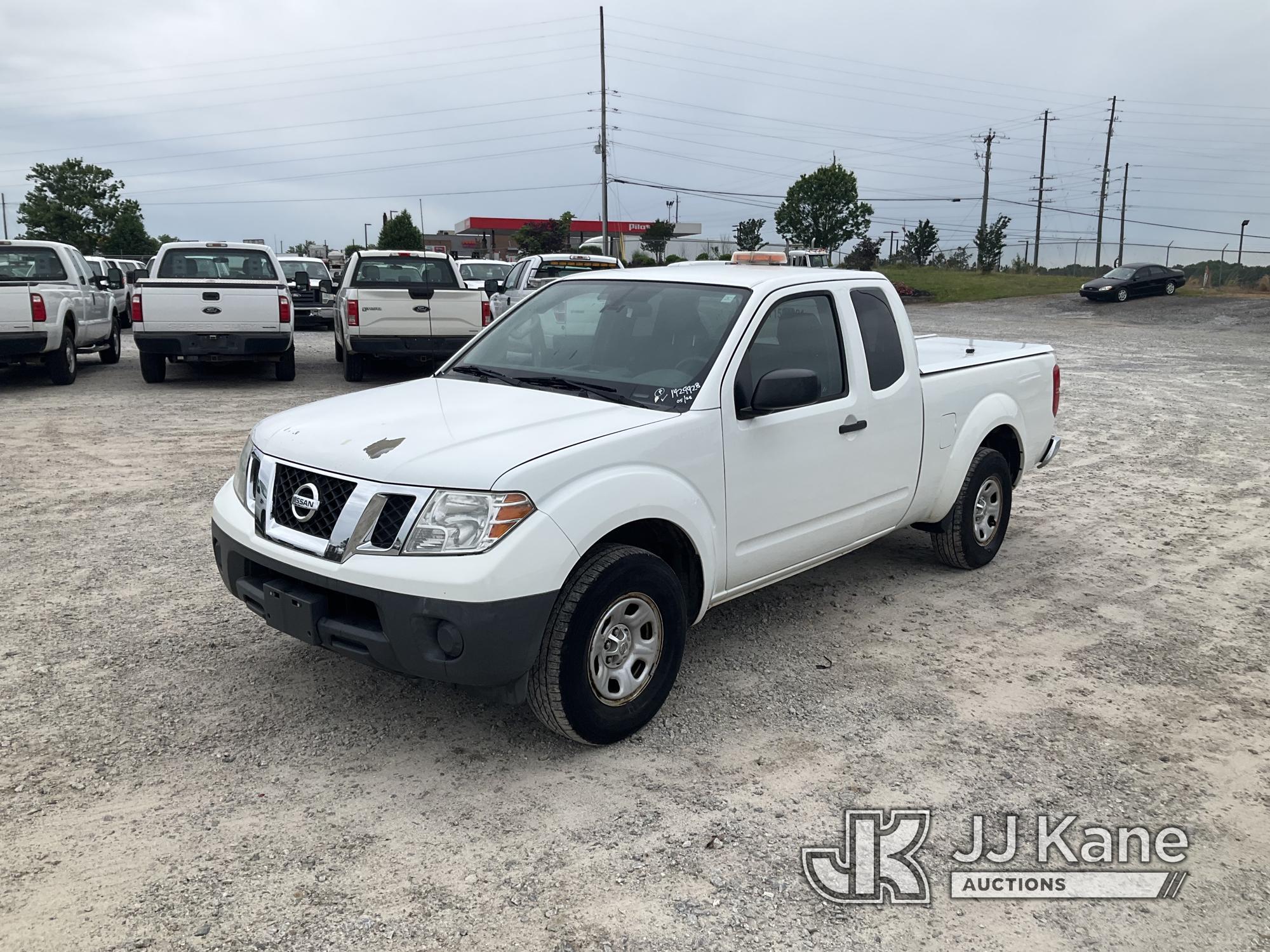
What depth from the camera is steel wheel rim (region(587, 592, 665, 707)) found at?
3.76 m

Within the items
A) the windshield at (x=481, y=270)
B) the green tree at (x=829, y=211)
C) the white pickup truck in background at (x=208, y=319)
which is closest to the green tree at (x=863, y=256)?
the green tree at (x=829, y=211)

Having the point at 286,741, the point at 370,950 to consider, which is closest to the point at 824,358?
the point at 286,741

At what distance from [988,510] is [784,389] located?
2626 mm

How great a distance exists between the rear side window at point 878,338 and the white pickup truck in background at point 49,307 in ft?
37.9

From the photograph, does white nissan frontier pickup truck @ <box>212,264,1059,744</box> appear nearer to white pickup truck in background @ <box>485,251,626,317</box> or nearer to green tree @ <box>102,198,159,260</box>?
white pickup truck in background @ <box>485,251,626,317</box>

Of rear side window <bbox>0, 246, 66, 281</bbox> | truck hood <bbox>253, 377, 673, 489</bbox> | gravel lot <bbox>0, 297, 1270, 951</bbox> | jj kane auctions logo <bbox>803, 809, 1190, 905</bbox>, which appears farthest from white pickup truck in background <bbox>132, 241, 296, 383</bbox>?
jj kane auctions logo <bbox>803, 809, 1190, 905</bbox>

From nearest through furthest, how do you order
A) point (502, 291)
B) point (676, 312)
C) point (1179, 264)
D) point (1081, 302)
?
point (676, 312)
point (502, 291)
point (1081, 302)
point (1179, 264)

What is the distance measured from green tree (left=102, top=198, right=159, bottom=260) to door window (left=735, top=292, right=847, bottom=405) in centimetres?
5902

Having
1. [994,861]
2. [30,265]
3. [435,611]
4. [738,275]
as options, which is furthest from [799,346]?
[30,265]

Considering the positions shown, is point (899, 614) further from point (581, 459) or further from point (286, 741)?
point (286, 741)

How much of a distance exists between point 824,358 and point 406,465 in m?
2.24

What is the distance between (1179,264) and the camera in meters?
53.2

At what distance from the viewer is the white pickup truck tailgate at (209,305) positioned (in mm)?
13164

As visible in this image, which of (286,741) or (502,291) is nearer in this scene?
(286,741)
